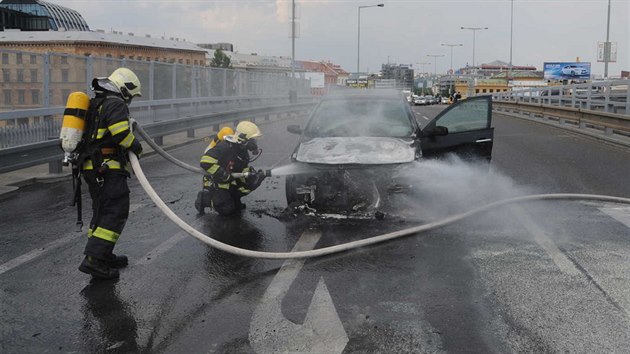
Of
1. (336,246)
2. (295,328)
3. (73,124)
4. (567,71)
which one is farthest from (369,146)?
(567,71)

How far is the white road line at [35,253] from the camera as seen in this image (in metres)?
4.99

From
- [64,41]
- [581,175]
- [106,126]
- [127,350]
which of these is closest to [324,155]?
[106,126]

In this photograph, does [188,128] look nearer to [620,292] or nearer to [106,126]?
[106,126]

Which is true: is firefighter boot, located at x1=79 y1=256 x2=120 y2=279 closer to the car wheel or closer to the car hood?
the car hood

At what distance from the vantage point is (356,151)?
21.8ft

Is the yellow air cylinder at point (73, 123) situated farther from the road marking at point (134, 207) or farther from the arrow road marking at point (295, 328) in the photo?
the road marking at point (134, 207)

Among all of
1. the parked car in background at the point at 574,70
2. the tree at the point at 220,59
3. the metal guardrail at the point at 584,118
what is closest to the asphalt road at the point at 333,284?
the metal guardrail at the point at 584,118

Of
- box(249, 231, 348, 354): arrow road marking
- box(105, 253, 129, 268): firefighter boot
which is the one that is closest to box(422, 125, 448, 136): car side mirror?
box(249, 231, 348, 354): arrow road marking

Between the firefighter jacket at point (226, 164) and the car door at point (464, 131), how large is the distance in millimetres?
2480

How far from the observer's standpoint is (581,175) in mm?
9672

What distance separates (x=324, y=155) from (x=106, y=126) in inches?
105

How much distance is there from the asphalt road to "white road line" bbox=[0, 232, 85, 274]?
0.06ft

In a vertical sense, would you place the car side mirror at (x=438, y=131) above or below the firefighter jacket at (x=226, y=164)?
above

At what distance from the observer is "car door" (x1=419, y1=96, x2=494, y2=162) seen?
7.82 m
